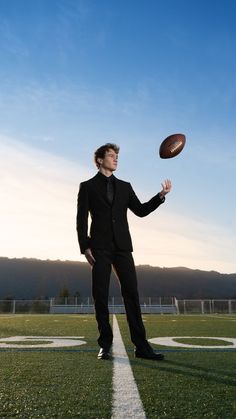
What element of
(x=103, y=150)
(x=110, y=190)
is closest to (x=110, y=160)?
(x=103, y=150)

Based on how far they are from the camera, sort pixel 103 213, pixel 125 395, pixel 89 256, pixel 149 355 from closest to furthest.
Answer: pixel 125 395 → pixel 149 355 → pixel 89 256 → pixel 103 213

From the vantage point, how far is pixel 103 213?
381 centimetres

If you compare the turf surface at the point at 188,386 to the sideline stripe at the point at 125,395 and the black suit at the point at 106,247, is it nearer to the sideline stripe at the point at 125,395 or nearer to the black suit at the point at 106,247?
the sideline stripe at the point at 125,395

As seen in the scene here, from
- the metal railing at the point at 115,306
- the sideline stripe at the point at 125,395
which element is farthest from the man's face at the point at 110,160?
the metal railing at the point at 115,306

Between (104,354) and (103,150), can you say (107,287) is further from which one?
(103,150)

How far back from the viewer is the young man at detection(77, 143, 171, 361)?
366cm

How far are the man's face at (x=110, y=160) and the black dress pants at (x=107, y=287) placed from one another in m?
0.73

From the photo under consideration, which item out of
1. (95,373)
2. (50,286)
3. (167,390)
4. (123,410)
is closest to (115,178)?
(95,373)

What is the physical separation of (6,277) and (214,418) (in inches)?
5117

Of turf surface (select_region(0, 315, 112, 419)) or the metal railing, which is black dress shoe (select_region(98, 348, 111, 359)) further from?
the metal railing

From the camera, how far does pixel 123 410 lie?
1812mm

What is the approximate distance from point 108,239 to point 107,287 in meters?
0.40

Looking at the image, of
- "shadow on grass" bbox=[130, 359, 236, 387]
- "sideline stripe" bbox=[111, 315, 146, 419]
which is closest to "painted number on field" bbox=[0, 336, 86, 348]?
"shadow on grass" bbox=[130, 359, 236, 387]

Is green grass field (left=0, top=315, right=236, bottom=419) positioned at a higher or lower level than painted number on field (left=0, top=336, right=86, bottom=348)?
lower
